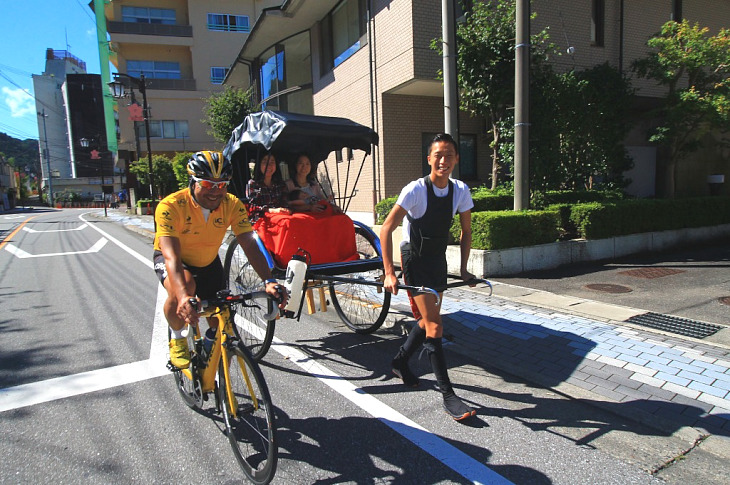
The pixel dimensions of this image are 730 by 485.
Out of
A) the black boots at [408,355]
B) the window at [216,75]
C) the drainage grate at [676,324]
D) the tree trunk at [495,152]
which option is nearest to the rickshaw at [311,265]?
the black boots at [408,355]

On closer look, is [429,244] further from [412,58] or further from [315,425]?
[412,58]

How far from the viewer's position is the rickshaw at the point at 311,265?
14.9ft

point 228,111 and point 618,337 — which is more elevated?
point 228,111

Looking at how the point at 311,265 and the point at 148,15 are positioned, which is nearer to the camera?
the point at 311,265

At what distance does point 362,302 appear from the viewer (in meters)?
5.60

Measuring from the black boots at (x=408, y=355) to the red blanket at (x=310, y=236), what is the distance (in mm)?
1463

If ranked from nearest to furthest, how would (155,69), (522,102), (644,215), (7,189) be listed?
(522,102) → (644,215) → (155,69) → (7,189)

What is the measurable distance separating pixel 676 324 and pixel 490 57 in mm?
6687

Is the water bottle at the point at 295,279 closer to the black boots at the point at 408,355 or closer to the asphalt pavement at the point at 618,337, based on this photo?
the black boots at the point at 408,355

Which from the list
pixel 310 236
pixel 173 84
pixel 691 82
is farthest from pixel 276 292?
pixel 173 84

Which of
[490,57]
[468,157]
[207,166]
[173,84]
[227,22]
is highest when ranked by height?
[227,22]

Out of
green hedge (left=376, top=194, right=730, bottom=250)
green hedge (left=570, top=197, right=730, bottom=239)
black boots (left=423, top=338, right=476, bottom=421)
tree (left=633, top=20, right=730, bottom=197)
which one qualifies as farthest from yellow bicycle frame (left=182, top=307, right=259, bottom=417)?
tree (left=633, top=20, right=730, bottom=197)

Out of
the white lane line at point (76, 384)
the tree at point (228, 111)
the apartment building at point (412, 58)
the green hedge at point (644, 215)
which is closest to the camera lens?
the white lane line at point (76, 384)

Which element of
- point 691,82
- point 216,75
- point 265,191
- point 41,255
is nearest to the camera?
point 265,191
